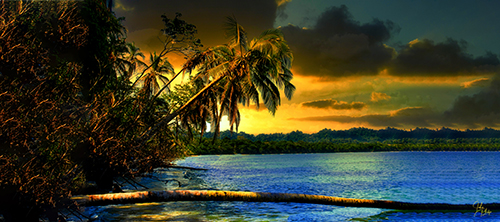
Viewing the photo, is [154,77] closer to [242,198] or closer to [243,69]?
[243,69]

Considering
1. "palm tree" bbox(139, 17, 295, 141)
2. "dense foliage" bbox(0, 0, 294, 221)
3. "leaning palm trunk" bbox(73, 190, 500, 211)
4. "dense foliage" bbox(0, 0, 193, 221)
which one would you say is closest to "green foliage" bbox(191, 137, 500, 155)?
"palm tree" bbox(139, 17, 295, 141)

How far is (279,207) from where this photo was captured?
13016mm

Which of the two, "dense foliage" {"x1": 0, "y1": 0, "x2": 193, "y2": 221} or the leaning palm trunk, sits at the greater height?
"dense foliage" {"x1": 0, "y1": 0, "x2": 193, "y2": 221}

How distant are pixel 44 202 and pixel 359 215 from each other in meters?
9.46

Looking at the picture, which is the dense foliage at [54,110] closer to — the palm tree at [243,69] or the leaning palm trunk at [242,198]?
the leaning palm trunk at [242,198]

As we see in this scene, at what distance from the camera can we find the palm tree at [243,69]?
16.9 m

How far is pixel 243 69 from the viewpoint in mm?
17078

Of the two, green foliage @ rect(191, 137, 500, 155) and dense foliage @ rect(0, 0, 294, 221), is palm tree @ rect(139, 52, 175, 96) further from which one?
green foliage @ rect(191, 137, 500, 155)

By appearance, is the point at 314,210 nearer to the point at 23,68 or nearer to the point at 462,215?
the point at 462,215

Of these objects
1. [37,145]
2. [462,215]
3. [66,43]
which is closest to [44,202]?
[37,145]

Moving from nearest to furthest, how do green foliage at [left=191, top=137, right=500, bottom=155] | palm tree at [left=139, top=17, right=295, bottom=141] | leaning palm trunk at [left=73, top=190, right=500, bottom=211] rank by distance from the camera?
leaning palm trunk at [left=73, top=190, right=500, bottom=211] → palm tree at [left=139, top=17, right=295, bottom=141] → green foliage at [left=191, top=137, right=500, bottom=155]

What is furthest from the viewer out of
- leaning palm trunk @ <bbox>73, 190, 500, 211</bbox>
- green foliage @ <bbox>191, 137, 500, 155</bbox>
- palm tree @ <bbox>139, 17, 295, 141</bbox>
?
green foliage @ <bbox>191, 137, 500, 155</bbox>

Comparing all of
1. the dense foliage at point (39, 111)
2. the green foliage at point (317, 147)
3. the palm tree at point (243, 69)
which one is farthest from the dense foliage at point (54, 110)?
the green foliage at point (317, 147)

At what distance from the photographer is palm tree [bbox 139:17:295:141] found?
16.9 meters
